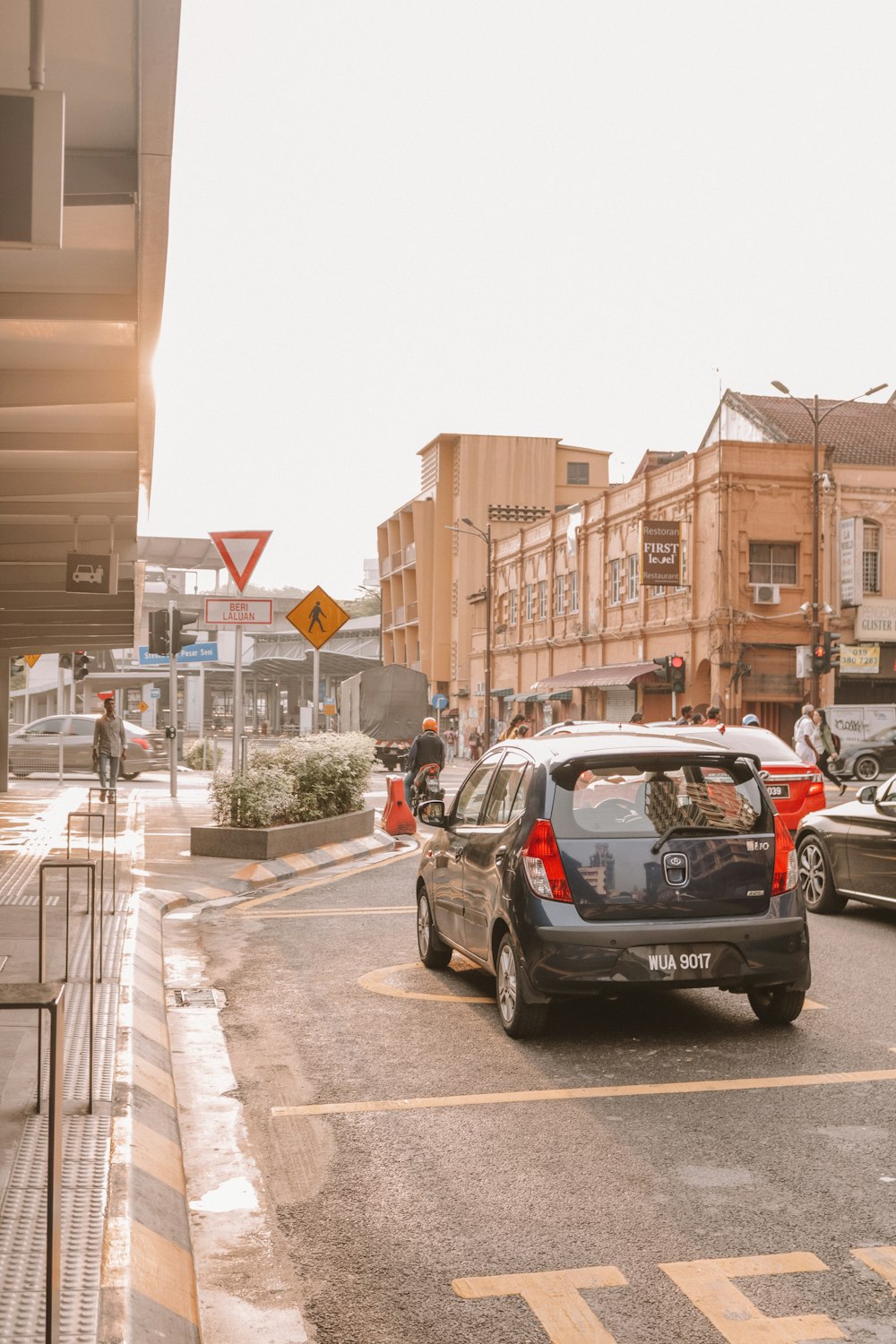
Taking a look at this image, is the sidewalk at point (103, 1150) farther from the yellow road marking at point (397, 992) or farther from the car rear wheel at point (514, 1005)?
the car rear wheel at point (514, 1005)

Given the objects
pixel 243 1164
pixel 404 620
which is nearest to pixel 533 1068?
pixel 243 1164

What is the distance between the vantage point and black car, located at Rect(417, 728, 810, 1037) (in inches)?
282

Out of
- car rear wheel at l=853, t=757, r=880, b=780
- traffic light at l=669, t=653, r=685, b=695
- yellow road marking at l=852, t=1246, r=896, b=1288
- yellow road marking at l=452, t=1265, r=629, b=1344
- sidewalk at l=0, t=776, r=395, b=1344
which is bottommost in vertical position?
yellow road marking at l=452, t=1265, r=629, b=1344

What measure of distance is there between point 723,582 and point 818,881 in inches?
1191

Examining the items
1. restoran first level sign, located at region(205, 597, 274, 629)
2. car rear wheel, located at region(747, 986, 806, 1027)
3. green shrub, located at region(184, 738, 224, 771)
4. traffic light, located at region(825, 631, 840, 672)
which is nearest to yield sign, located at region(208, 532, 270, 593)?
restoran first level sign, located at region(205, 597, 274, 629)

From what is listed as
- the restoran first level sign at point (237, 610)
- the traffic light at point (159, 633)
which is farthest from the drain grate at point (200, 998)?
the traffic light at point (159, 633)

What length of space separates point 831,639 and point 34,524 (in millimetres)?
24350

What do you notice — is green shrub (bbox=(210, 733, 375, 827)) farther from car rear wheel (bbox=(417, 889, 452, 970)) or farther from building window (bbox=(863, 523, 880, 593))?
building window (bbox=(863, 523, 880, 593))

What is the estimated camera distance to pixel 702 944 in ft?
23.8

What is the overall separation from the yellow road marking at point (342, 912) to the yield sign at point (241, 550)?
14.2 ft

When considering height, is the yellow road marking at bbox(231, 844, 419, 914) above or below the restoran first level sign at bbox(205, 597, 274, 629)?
below

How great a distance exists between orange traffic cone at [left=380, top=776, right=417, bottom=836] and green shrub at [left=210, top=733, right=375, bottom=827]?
1.24 meters

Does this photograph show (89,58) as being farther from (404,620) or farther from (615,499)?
(404,620)

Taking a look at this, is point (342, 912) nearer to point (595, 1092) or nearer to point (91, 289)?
point (595, 1092)
